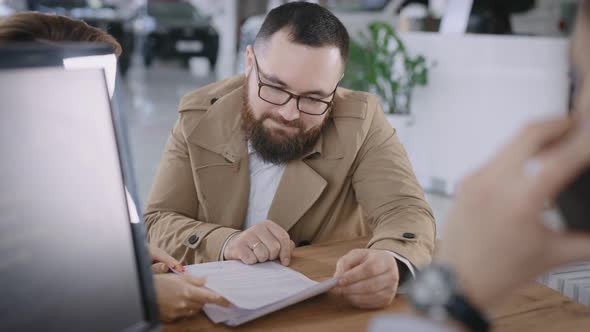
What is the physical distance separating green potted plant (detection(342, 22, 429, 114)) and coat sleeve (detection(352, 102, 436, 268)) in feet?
9.65

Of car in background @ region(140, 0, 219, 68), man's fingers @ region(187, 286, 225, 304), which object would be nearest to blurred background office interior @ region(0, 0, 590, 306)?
man's fingers @ region(187, 286, 225, 304)

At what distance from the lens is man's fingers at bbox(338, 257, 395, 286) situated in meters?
1.20

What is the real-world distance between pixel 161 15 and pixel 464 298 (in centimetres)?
1288

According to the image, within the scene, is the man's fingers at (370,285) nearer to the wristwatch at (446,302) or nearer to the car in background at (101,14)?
the wristwatch at (446,302)

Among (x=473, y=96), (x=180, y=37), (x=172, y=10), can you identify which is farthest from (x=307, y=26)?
(x=172, y=10)

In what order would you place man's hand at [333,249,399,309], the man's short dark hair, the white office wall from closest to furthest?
man's hand at [333,249,399,309] < the man's short dark hair < the white office wall

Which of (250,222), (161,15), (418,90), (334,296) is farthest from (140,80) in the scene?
(334,296)

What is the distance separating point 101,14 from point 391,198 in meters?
10.7

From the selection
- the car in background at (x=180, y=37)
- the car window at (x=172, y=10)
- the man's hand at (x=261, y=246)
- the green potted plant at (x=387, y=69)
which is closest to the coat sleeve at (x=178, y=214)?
the man's hand at (x=261, y=246)

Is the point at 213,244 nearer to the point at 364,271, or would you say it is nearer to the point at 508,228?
the point at 364,271

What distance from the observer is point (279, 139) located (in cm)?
176

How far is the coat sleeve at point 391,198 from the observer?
144 centimetres

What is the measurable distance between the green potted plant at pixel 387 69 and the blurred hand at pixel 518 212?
427cm

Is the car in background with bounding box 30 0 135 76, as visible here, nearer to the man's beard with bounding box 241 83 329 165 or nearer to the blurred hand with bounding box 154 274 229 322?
the man's beard with bounding box 241 83 329 165
